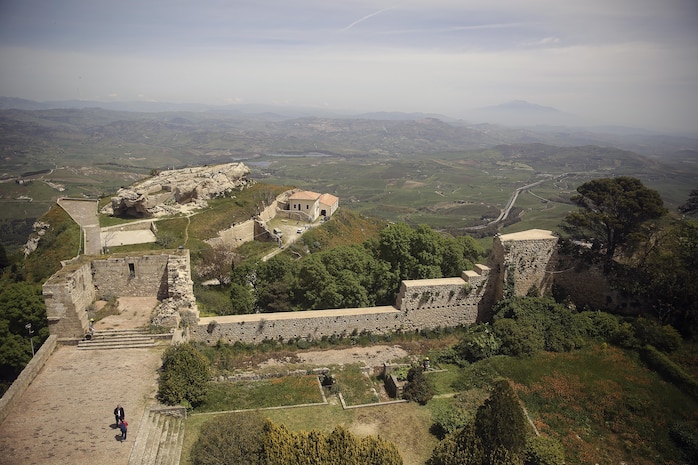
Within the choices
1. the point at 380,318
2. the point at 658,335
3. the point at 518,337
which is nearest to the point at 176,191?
the point at 380,318

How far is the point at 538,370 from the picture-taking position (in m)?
18.8

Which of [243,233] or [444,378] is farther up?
[444,378]

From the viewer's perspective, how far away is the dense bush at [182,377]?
15086mm

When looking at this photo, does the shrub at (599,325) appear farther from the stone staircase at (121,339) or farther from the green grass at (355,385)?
the stone staircase at (121,339)

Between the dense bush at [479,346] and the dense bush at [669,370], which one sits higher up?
the dense bush at [669,370]

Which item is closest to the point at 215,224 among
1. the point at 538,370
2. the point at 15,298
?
the point at 15,298

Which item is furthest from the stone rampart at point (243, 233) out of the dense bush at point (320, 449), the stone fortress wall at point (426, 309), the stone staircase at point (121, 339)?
the dense bush at point (320, 449)

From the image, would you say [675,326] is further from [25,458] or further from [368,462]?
[25,458]

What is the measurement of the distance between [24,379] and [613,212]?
29868 mm

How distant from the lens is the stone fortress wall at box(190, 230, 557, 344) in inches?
824

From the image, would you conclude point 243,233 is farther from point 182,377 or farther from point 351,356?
point 182,377

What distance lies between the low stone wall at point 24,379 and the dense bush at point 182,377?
453 cm

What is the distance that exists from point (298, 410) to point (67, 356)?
33.3ft

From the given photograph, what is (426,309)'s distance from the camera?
23.3 m
